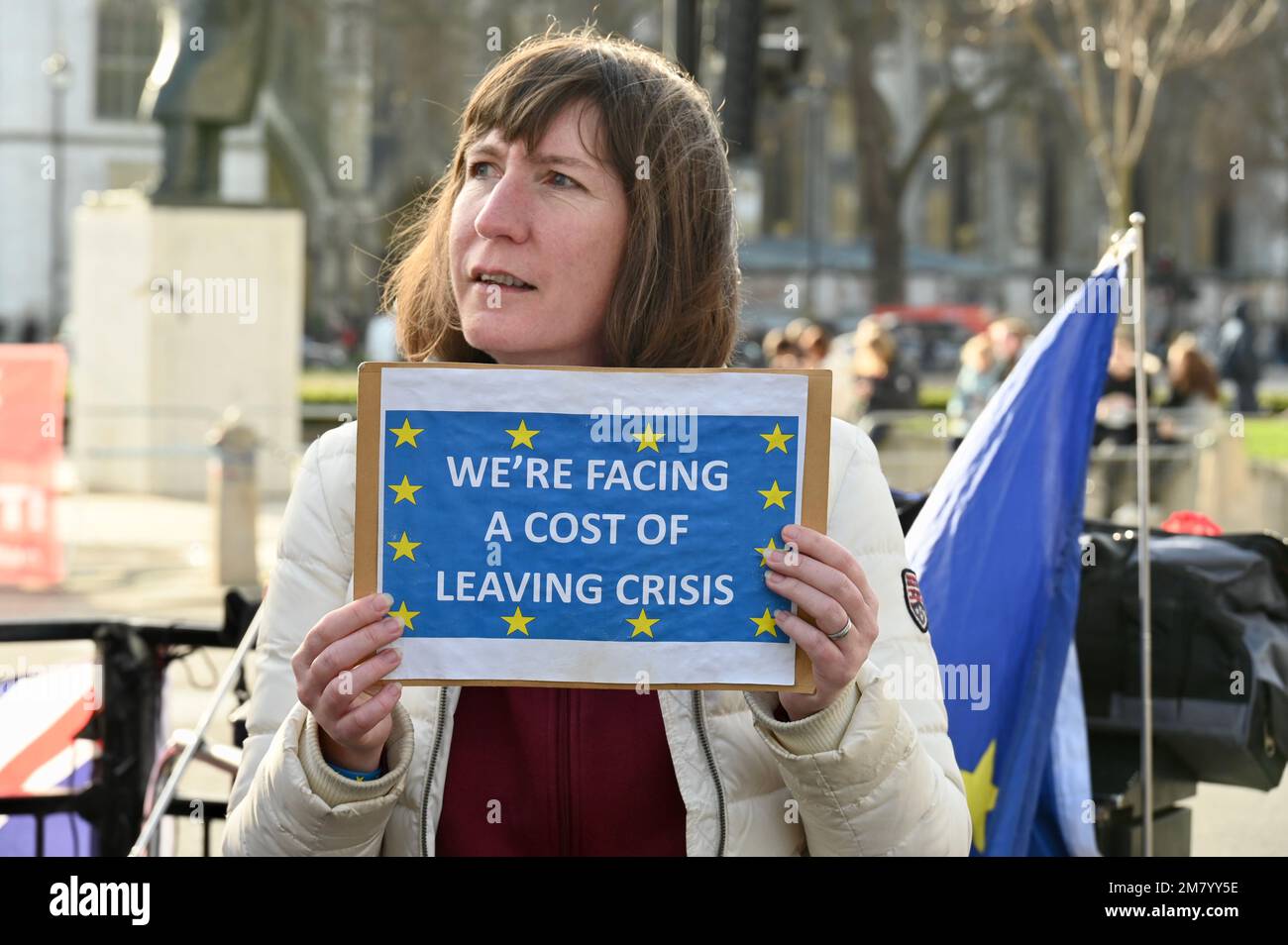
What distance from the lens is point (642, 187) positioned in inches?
89.7

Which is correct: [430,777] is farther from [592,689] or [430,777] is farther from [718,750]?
[718,750]

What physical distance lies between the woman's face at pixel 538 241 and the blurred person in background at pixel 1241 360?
65.9ft

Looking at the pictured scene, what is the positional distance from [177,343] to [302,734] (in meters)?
14.8

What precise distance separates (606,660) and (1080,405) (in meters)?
1.85

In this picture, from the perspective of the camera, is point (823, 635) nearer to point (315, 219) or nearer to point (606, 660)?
point (606, 660)

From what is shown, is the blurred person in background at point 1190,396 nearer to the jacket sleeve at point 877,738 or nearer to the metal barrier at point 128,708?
the metal barrier at point 128,708

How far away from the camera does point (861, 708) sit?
206 centimetres

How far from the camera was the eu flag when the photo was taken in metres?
3.40

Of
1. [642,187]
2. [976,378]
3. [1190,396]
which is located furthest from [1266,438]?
[642,187]

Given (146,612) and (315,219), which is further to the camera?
(315,219)

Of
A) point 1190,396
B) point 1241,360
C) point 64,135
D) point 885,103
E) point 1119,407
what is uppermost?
point 64,135

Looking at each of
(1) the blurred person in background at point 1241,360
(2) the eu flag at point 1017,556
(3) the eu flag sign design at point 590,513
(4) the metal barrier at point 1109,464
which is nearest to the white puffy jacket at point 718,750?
(3) the eu flag sign design at point 590,513

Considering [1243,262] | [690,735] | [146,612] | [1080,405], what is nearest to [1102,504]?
[146,612]

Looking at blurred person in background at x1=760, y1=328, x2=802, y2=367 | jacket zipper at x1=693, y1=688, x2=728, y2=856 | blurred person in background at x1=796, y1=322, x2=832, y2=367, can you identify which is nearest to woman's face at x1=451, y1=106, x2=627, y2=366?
jacket zipper at x1=693, y1=688, x2=728, y2=856
